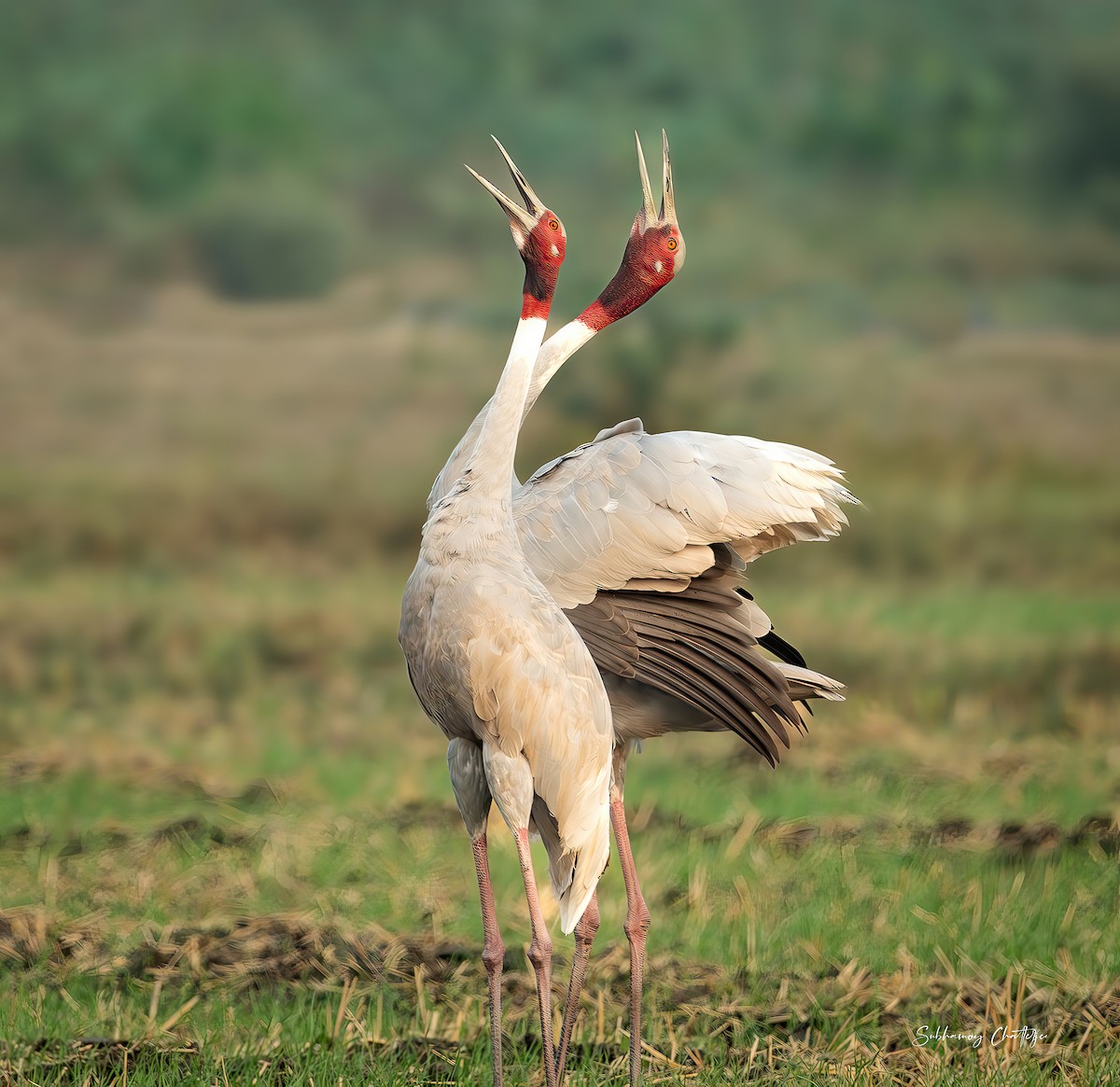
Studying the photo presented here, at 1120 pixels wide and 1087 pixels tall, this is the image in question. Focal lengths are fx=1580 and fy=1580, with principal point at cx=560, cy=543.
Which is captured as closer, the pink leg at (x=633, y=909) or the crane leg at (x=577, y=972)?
the crane leg at (x=577, y=972)

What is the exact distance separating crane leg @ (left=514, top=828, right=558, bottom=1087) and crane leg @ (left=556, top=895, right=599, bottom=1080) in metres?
0.08

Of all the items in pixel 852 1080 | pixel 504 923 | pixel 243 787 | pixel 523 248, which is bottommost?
pixel 852 1080

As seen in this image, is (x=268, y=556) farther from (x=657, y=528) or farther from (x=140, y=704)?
(x=657, y=528)

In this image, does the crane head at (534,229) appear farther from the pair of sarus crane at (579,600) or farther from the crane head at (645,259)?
the crane head at (645,259)

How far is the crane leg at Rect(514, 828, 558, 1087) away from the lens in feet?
11.9

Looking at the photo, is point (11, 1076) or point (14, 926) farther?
point (14, 926)

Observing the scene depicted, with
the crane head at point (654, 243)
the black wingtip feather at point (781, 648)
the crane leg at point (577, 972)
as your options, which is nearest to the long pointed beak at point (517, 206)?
the crane head at point (654, 243)

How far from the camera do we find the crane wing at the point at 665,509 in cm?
379

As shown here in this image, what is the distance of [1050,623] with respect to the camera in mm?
13938

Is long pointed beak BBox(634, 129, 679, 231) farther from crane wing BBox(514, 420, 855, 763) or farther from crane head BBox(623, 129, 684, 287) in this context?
crane wing BBox(514, 420, 855, 763)

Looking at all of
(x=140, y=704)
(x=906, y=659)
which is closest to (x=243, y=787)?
(x=140, y=704)

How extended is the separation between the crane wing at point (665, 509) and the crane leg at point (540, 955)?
0.62m

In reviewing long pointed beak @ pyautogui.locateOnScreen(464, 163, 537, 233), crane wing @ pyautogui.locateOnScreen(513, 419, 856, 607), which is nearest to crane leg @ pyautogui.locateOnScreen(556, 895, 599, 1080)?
crane wing @ pyautogui.locateOnScreen(513, 419, 856, 607)

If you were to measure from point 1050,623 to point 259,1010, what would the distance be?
35.9ft
